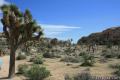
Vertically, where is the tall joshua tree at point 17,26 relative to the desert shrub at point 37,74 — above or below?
above

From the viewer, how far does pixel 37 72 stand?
1559 cm

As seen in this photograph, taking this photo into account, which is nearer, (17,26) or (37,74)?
(37,74)

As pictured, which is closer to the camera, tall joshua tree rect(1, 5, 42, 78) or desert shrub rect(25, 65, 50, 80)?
desert shrub rect(25, 65, 50, 80)

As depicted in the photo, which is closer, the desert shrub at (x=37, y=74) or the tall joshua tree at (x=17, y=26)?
the desert shrub at (x=37, y=74)

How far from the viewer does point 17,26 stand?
16.7m

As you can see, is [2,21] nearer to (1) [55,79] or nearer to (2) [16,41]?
(2) [16,41]

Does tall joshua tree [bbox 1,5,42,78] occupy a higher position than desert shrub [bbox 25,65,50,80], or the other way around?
tall joshua tree [bbox 1,5,42,78]

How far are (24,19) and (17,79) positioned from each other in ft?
12.2

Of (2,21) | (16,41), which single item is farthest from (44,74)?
(2,21)

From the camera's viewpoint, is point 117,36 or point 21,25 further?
point 117,36

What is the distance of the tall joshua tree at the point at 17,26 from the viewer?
54.5 ft

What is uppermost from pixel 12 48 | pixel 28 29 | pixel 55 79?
pixel 28 29

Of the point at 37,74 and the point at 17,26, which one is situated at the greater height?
the point at 17,26

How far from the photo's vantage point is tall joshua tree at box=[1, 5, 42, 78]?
16.6 meters
